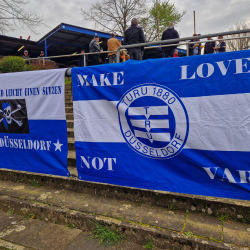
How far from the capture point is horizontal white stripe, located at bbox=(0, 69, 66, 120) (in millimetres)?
3193

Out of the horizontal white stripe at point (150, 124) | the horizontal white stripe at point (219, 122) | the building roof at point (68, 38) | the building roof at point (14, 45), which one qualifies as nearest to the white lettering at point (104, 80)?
the horizontal white stripe at point (150, 124)

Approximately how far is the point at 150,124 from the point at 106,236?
1.40 metres

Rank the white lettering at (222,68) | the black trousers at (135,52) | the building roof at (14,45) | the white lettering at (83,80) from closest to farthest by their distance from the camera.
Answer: the white lettering at (222,68) < the white lettering at (83,80) < the black trousers at (135,52) < the building roof at (14,45)

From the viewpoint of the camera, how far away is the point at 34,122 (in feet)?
11.1

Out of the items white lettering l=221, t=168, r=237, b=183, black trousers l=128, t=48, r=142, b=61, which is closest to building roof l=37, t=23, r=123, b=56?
black trousers l=128, t=48, r=142, b=61

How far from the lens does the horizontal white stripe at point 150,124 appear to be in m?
2.58

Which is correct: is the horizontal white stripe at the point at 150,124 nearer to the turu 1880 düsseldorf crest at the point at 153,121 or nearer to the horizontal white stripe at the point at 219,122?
the turu 1880 düsseldorf crest at the point at 153,121

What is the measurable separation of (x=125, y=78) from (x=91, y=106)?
620 mm

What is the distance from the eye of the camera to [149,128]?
104 inches

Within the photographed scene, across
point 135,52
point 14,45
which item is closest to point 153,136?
point 135,52

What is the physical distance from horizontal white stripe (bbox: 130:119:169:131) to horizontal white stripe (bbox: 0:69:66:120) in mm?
1141

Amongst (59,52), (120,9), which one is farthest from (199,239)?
(120,9)

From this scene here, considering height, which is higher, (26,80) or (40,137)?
(26,80)

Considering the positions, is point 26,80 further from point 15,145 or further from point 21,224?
point 21,224
